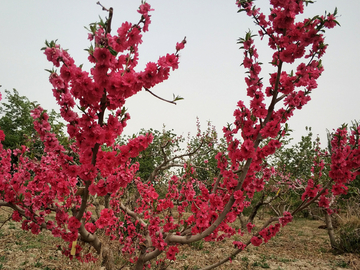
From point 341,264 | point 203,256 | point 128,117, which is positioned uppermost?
point 128,117

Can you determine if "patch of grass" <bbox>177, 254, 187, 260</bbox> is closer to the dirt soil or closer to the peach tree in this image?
the dirt soil

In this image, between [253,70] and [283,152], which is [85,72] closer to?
[253,70]

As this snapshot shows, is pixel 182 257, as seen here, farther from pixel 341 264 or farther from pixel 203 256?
pixel 341 264

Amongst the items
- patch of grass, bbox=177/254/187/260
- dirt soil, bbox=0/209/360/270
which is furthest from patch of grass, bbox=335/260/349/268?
patch of grass, bbox=177/254/187/260

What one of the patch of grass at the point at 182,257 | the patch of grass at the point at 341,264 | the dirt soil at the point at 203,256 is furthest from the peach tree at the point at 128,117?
the patch of grass at the point at 341,264

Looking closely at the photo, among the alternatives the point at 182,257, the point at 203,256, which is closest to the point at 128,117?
the point at 182,257

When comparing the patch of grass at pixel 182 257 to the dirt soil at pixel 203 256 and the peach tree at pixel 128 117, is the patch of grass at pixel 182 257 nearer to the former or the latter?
the dirt soil at pixel 203 256

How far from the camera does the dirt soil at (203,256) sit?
15.9 ft

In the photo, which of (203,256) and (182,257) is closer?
(182,257)

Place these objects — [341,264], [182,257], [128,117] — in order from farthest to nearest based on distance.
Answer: [182,257] → [341,264] → [128,117]

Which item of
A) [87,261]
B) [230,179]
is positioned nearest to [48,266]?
[87,261]

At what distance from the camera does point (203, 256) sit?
632 cm

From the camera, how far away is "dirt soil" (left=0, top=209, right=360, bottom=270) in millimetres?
4861

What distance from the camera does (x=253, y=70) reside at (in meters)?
2.86
